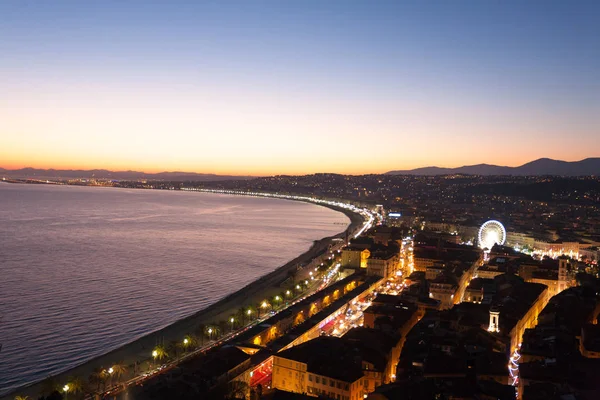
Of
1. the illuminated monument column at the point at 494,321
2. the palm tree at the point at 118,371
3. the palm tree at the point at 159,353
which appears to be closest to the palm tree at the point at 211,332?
→ the palm tree at the point at 159,353

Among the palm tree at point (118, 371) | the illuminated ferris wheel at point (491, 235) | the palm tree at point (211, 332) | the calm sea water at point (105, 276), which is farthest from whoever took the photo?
the illuminated ferris wheel at point (491, 235)

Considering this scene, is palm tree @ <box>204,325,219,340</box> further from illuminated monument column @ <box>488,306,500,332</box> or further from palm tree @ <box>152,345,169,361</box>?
illuminated monument column @ <box>488,306,500,332</box>

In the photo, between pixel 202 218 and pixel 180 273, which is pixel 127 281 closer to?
pixel 180 273

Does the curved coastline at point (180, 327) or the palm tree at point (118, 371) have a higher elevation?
the palm tree at point (118, 371)

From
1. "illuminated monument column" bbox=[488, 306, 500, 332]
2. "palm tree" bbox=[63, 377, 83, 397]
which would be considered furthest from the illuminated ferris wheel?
"palm tree" bbox=[63, 377, 83, 397]

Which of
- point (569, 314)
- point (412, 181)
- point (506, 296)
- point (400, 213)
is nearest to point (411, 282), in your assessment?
point (506, 296)

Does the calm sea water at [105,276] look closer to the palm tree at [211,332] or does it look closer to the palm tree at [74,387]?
the palm tree at [74,387]
